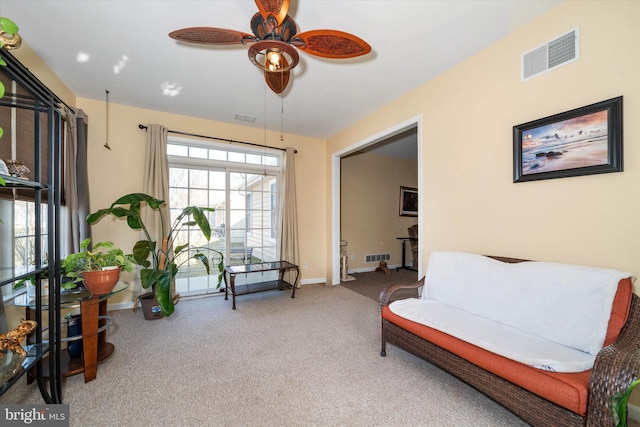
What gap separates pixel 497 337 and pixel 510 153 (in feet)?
4.88

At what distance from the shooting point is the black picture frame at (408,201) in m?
6.49

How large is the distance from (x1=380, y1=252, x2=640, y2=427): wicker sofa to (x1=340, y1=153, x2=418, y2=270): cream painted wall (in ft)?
12.5

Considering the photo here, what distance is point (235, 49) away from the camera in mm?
2393

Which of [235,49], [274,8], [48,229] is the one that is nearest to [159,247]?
[48,229]

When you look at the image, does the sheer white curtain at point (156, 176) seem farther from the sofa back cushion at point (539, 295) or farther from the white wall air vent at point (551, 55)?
the white wall air vent at point (551, 55)

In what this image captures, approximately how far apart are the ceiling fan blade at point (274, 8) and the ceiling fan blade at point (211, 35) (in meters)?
0.21

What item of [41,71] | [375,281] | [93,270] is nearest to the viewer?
[93,270]

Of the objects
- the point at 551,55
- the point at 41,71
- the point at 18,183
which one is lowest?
the point at 18,183

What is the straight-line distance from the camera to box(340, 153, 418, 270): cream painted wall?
5789mm

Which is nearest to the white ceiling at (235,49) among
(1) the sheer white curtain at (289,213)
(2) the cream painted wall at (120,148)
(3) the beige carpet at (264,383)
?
(2) the cream painted wall at (120,148)

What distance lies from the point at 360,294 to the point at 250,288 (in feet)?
5.69

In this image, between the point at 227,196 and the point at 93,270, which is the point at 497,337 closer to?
the point at 93,270

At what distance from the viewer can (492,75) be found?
2320 millimetres

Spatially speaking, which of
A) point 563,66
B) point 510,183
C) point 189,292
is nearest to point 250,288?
point 189,292
